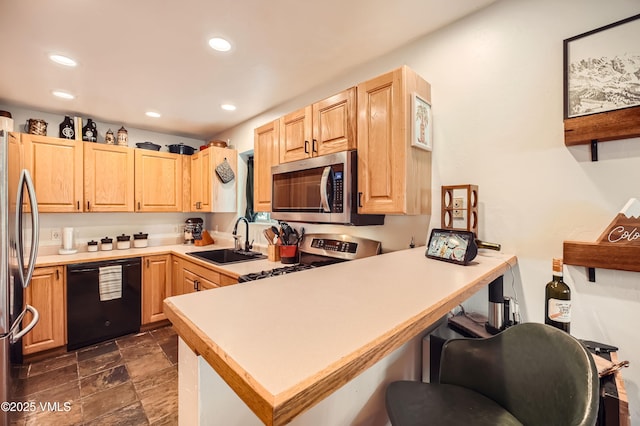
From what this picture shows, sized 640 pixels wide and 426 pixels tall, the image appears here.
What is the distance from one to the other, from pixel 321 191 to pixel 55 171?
117 inches

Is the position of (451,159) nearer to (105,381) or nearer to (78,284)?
(105,381)

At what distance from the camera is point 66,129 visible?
9.70 ft

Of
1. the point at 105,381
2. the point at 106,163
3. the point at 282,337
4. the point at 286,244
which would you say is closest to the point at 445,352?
the point at 282,337

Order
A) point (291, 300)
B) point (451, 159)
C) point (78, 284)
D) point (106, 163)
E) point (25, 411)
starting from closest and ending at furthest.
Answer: point (291, 300) < point (451, 159) < point (25, 411) < point (78, 284) < point (106, 163)

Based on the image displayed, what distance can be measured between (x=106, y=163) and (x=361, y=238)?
307 cm

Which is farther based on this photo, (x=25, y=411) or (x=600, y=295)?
(x=25, y=411)

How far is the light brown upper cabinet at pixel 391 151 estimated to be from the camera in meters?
1.52

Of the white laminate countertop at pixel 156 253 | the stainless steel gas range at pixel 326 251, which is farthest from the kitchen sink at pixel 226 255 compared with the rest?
the stainless steel gas range at pixel 326 251

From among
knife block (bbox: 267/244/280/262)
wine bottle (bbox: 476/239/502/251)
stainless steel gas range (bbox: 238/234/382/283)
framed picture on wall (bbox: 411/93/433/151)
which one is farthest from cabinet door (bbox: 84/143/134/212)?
wine bottle (bbox: 476/239/502/251)

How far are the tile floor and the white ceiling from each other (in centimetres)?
243

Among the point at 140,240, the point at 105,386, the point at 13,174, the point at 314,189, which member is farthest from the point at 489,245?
the point at 140,240

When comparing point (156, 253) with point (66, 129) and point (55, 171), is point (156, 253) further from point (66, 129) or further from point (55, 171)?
point (66, 129)

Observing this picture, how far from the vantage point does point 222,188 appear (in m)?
3.50

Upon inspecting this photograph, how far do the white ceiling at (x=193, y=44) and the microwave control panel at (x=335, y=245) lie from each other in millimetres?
1356
